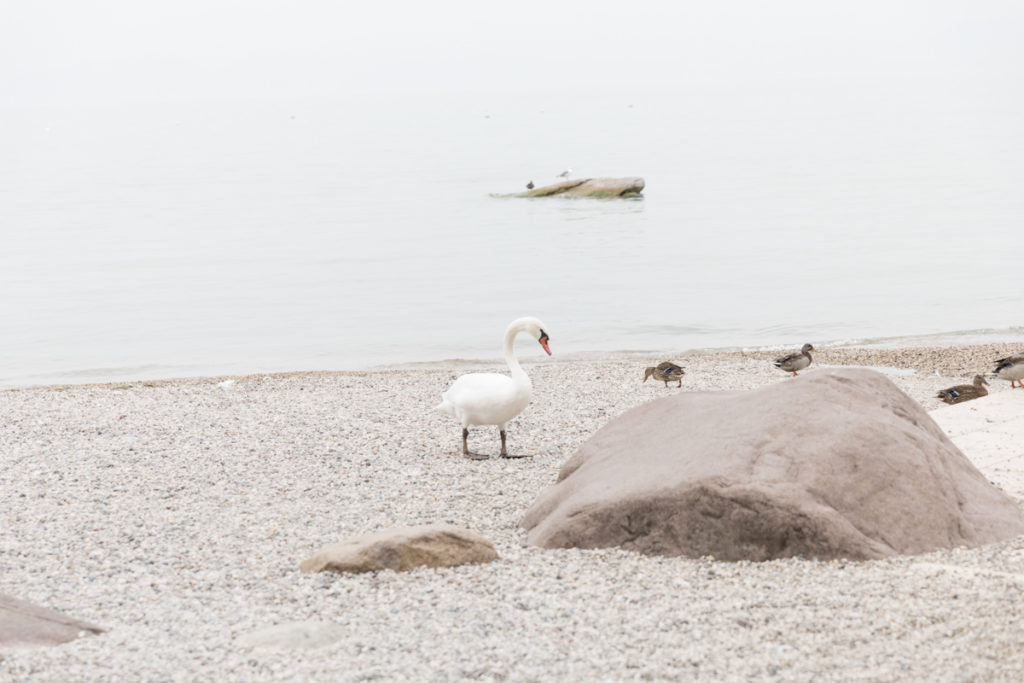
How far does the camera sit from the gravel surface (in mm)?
5609

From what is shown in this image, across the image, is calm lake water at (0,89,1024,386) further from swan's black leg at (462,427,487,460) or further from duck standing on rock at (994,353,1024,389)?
swan's black leg at (462,427,487,460)

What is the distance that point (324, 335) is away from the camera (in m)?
23.9

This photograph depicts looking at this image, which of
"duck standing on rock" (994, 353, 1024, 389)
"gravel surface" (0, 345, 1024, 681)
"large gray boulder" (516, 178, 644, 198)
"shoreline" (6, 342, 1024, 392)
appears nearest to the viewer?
"gravel surface" (0, 345, 1024, 681)

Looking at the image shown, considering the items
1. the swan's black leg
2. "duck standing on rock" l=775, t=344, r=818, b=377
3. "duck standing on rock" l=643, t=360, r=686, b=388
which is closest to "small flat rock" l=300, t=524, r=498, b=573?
the swan's black leg

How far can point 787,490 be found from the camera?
7227mm

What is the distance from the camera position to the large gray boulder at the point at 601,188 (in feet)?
159

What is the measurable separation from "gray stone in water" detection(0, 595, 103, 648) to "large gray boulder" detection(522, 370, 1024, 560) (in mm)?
3109

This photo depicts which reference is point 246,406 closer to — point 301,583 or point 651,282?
point 301,583

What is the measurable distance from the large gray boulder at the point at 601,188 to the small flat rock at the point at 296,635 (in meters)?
43.4

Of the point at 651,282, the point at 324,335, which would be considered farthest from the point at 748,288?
the point at 324,335

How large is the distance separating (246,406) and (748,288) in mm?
16364

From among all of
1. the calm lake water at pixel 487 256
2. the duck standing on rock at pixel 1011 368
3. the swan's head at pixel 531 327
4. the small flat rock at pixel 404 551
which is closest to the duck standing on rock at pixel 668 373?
the duck standing on rock at pixel 1011 368

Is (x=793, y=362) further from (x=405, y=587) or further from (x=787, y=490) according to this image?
(x=405, y=587)

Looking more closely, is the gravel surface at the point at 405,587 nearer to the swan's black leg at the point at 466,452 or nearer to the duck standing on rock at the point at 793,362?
the swan's black leg at the point at 466,452
